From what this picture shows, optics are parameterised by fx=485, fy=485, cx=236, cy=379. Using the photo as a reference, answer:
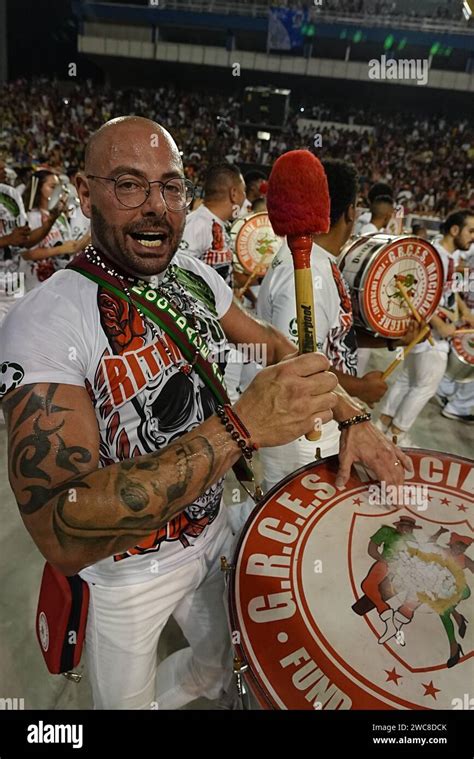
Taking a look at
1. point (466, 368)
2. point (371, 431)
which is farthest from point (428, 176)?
point (371, 431)

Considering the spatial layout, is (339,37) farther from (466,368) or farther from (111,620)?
(111,620)

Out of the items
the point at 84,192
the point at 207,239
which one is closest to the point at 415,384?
the point at 207,239

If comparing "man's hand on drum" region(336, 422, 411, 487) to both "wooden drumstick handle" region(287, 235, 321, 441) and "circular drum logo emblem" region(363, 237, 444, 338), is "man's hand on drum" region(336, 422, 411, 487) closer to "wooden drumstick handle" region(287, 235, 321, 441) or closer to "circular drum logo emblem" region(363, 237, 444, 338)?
"wooden drumstick handle" region(287, 235, 321, 441)

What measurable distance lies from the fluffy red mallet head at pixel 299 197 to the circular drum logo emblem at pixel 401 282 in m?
1.15

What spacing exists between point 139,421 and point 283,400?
14.7 inches

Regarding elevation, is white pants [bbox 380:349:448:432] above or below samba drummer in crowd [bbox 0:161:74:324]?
below

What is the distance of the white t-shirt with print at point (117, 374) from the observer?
1.00 m

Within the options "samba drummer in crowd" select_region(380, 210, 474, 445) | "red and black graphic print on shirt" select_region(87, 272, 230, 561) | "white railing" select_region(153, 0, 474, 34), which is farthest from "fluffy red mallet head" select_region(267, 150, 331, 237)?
"white railing" select_region(153, 0, 474, 34)

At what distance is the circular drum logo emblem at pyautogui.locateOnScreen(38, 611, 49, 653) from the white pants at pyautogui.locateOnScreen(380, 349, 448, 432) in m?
3.13

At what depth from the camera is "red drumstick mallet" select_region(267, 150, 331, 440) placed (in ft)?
3.55

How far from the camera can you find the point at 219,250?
4133 millimetres

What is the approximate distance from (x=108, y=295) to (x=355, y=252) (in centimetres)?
151

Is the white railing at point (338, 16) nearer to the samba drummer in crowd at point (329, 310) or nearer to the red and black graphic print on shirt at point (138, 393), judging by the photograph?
the samba drummer in crowd at point (329, 310)

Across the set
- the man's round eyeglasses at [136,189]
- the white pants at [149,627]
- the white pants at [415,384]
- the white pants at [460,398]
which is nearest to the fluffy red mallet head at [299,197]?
the man's round eyeglasses at [136,189]
